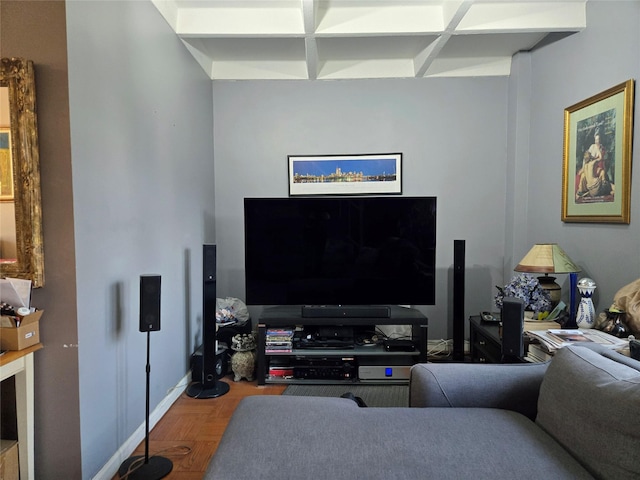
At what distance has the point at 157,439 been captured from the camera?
212cm

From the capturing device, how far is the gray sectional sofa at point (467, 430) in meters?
1.04

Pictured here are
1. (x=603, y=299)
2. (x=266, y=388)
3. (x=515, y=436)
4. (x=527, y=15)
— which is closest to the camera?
(x=515, y=436)

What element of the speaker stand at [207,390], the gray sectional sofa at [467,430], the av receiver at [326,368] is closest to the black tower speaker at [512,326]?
the gray sectional sofa at [467,430]

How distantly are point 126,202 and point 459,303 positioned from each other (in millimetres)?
2404

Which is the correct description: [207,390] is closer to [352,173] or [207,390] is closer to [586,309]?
[352,173]

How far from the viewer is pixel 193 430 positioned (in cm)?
221

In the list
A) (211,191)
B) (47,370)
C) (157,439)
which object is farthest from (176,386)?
(211,191)

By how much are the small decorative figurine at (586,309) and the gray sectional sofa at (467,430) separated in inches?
30.8

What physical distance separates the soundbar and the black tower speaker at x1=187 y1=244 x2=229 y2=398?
26.4 inches

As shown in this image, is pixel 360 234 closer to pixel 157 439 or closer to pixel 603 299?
pixel 603 299

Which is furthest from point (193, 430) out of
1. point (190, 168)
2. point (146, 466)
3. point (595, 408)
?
point (595, 408)

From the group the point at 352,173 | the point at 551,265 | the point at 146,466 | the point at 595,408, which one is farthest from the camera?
the point at 352,173

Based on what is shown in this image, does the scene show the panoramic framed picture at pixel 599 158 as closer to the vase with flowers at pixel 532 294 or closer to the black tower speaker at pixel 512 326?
the vase with flowers at pixel 532 294

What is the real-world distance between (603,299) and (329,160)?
7.28 ft
